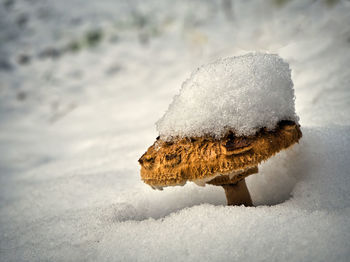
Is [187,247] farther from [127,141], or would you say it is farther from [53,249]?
[127,141]

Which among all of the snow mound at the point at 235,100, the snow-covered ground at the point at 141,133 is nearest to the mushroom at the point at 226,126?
the snow mound at the point at 235,100

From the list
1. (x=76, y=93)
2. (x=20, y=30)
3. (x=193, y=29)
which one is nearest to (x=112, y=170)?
(x=76, y=93)

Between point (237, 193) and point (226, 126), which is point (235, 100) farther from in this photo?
point (237, 193)

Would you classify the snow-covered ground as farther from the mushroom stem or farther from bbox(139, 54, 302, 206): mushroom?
bbox(139, 54, 302, 206): mushroom

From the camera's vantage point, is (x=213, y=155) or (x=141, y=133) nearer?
(x=213, y=155)

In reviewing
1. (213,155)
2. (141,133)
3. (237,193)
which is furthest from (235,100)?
(141,133)

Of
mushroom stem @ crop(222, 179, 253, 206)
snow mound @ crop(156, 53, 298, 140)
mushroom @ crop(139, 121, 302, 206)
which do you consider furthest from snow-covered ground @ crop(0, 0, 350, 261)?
snow mound @ crop(156, 53, 298, 140)
